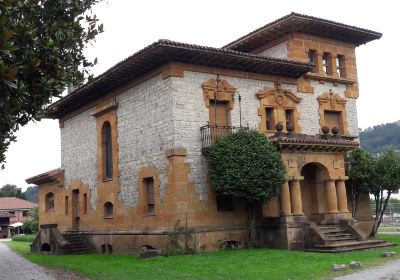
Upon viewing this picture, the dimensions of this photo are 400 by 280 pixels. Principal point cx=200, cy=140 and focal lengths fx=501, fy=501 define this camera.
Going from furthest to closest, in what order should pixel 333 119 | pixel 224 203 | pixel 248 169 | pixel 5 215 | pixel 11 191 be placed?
pixel 11 191, pixel 5 215, pixel 333 119, pixel 224 203, pixel 248 169

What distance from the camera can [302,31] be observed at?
23578 mm

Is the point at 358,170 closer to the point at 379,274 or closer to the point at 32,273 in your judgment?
the point at 379,274

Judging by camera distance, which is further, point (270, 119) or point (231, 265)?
point (270, 119)

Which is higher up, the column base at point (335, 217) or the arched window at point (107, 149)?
the arched window at point (107, 149)

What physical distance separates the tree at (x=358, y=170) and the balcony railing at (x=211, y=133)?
249 inches

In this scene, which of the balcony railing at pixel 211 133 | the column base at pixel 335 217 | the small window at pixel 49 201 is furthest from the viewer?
the small window at pixel 49 201

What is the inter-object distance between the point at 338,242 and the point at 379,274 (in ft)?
20.1

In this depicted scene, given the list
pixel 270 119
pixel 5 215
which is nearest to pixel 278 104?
pixel 270 119

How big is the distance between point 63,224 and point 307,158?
15170 millimetres

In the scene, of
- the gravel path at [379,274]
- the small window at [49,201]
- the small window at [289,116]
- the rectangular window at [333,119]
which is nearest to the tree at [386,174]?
the rectangular window at [333,119]

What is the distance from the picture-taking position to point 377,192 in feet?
78.8

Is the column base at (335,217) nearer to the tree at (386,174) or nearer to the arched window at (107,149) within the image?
the tree at (386,174)

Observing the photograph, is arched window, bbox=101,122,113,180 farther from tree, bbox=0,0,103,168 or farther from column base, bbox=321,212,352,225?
tree, bbox=0,0,103,168

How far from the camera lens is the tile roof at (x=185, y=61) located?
62.0ft
